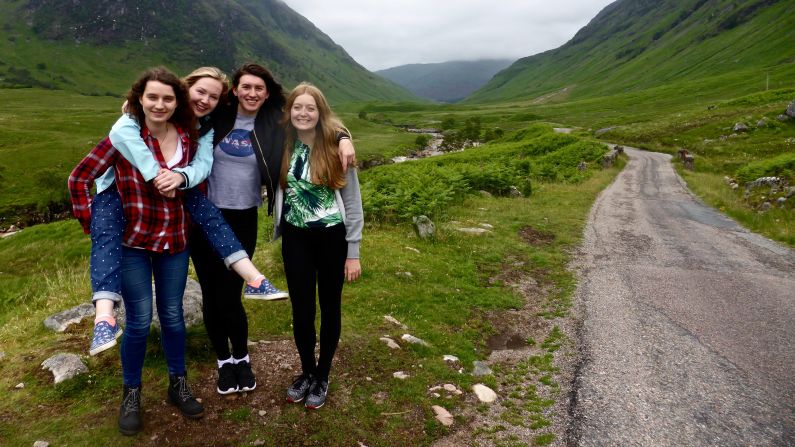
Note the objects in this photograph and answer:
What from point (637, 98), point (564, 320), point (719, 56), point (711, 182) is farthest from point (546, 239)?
point (719, 56)

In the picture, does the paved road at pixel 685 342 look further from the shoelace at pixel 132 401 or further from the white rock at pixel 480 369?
the shoelace at pixel 132 401

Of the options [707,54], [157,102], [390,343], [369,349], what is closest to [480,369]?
[390,343]

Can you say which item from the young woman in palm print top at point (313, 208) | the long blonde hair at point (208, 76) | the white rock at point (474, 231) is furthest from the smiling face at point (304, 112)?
the white rock at point (474, 231)

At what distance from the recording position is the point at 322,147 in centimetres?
458

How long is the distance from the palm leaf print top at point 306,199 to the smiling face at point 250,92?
68cm

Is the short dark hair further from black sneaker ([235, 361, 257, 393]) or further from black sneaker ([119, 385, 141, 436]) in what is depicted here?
black sneaker ([119, 385, 141, 436])

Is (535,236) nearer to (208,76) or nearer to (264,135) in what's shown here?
(264,135)

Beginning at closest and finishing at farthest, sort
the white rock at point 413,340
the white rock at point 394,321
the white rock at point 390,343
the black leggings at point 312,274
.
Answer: the black leggings at point 312,274 → the white rock at point 390,343 → the white rock at point 413,340 → the white rock at point 394,321

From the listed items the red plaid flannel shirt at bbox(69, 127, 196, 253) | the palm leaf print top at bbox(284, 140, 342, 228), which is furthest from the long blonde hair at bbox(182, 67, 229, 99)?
the palm leaf print top at bbox(284, 140, 342, 228)

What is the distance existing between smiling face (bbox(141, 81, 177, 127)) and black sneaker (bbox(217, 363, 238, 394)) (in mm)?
2827

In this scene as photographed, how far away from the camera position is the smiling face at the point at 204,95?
172 inches

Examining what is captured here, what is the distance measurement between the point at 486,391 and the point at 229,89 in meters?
4.96

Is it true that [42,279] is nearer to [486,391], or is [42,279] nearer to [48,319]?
[48,319]

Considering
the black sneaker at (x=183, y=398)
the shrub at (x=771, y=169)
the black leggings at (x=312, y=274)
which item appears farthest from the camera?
the shrub at (x=771, y=169)
